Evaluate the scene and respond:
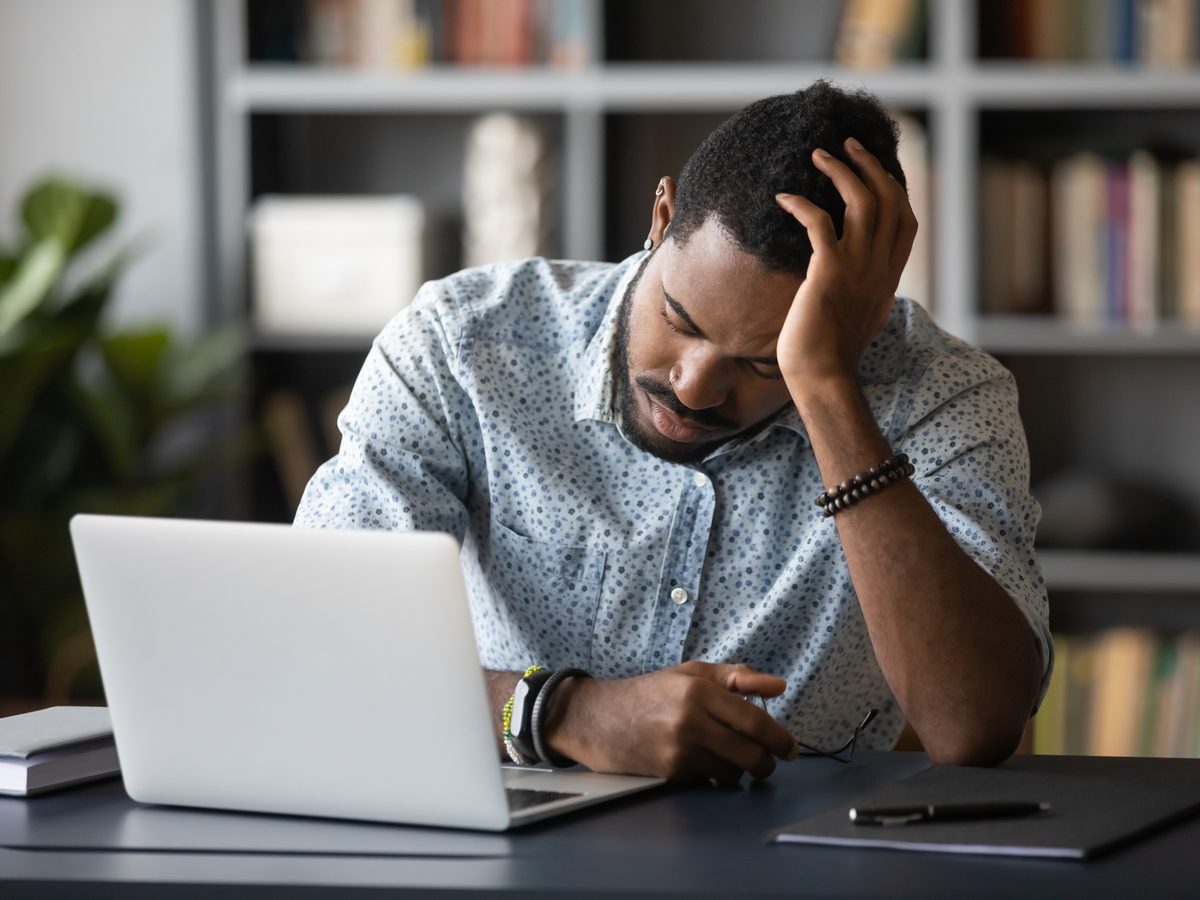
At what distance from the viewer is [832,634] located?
1450mm

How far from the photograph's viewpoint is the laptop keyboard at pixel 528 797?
973 millimetres

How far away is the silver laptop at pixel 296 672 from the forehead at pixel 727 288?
0.43 metres

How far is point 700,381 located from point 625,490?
0.21m

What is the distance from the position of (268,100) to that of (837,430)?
5.96ft

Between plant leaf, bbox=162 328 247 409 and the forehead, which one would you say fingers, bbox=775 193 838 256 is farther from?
plant leaf, bbox=162 328 247 409

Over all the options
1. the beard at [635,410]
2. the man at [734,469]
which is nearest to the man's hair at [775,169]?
the man at [734,469]

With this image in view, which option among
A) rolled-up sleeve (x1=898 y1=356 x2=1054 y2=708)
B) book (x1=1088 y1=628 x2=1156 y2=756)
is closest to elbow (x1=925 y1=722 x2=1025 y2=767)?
rolled-up sleeve (x1=898 y1=356 x2=1054 y2=708)

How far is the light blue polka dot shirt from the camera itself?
4.67 ft

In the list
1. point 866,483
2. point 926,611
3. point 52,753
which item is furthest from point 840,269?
point 52,753

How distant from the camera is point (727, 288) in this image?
1.26m

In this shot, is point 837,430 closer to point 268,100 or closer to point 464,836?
point 464,836

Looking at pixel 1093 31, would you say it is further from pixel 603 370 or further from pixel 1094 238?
pixel 603 370

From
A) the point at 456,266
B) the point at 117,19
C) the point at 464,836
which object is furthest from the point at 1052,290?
the point at 464,836

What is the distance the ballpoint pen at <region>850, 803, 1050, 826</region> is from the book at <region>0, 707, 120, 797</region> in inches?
21.0
